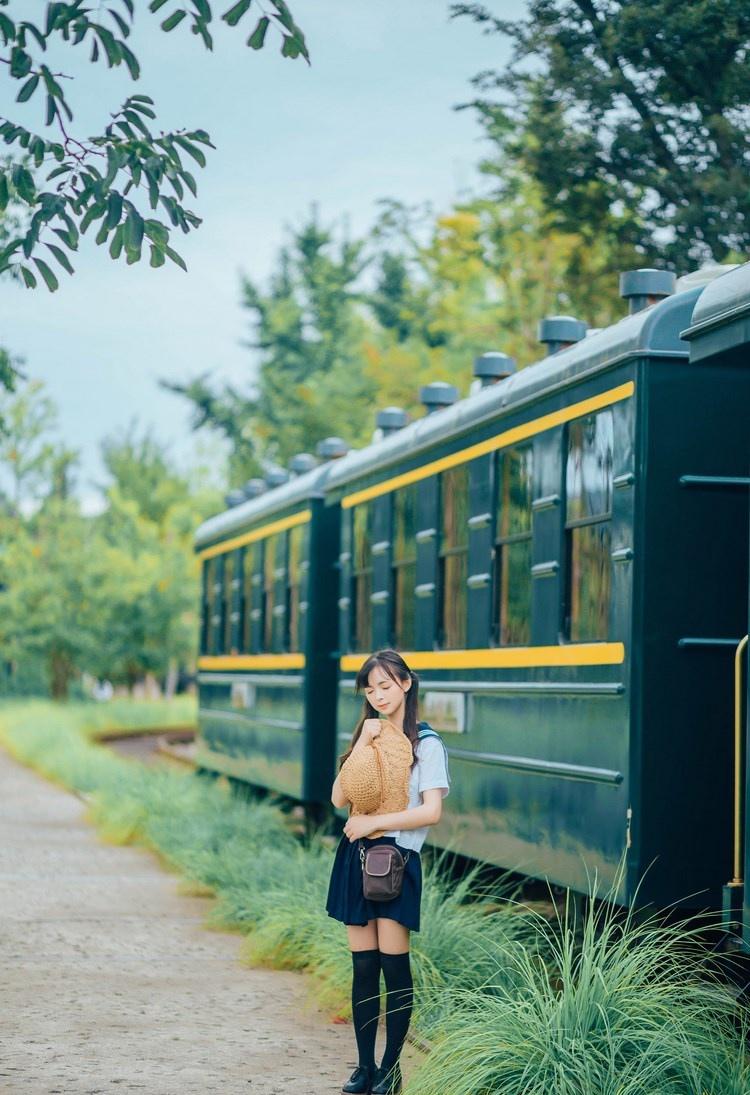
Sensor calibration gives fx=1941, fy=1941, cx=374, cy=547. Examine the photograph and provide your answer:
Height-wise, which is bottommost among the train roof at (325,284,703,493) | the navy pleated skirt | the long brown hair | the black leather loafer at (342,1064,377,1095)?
the black leather loafer at (342,1064,377,1095)

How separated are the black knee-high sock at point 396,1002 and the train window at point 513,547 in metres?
2.95

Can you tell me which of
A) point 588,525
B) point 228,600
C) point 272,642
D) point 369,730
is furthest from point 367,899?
point 228,600

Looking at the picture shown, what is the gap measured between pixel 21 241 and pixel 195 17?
942mm

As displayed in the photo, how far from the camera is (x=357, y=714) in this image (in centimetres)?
1296

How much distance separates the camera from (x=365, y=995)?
6.62 metres

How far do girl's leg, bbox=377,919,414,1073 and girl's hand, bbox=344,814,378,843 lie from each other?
Answer: 1.06 ft

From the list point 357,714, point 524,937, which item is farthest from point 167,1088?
point 357,714

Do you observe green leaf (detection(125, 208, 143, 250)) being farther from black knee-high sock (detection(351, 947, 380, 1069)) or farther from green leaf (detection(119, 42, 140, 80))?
black knee-high sock (detection(351, 947, 380, 1069))

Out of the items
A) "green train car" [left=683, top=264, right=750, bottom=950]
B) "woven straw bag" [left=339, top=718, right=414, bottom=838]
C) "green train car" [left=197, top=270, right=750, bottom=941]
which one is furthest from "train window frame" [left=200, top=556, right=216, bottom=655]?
"woven straw bag" [left=339, top=718, right=414, bottom=838]

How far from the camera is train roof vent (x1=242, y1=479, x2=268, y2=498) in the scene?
62.8 ft

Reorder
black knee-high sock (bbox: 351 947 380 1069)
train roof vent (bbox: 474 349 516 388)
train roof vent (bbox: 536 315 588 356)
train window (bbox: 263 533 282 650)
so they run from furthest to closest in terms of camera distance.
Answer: train window (bbox: 263 533 282 650)
train roof vent (bbox: 474 349 516 388)
train roof vent (bbox: 536 315 588 356)
black knee-high sock (bbox: 351 947 380 1069)

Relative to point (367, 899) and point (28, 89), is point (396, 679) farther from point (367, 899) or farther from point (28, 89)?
point (28, 89)

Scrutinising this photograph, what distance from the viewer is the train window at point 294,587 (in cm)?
1545

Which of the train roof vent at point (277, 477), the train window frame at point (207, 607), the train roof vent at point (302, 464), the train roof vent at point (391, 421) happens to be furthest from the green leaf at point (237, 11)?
the train window frame at point (207, 607)
